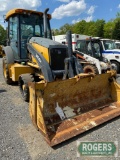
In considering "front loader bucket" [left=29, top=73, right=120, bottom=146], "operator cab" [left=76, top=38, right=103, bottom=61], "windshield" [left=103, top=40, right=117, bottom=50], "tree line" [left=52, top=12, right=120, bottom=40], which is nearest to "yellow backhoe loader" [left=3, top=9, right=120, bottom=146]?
"front loader bucket" [left=29, top=73, right=120, bottom=146]

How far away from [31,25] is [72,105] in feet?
11.5

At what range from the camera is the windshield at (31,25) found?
21.2 feet

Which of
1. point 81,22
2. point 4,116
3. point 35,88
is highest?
point 81,22

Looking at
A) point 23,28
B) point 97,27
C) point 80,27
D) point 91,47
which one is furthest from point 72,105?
point 80,27

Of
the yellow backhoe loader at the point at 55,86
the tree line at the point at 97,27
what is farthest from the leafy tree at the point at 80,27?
the yellow backhoe loader at the point at 55,86

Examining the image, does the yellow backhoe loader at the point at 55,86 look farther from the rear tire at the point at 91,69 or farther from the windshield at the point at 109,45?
the windshield at the point at 109,45

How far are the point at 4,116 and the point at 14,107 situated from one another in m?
0.59

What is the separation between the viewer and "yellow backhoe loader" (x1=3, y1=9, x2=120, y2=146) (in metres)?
3.75

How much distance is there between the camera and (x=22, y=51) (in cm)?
663

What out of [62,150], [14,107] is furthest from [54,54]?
[62,150]

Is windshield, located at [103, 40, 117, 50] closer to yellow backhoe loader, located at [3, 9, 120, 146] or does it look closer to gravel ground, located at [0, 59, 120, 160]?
yellow backhoe loader, located at [3, 9, 120, 146]

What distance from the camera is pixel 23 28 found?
649 cm

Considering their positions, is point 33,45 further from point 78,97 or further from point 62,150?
point 62,150

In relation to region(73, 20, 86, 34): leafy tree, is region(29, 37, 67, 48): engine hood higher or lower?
lower
